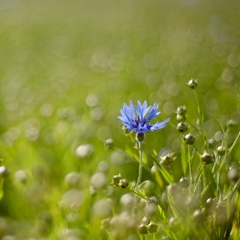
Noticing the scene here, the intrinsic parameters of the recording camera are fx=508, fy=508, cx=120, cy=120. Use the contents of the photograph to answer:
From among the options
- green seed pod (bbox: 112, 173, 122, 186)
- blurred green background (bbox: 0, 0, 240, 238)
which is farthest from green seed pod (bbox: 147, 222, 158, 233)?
blurred green background (bbox: 0, 0, 240, 238)

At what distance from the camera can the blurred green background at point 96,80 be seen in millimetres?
1771

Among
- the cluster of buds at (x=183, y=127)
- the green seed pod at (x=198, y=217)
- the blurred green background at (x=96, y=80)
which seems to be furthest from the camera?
the blurred green background at (x=96, y=80)

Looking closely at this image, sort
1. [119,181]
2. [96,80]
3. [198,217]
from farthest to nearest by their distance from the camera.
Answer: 1. [96,80]
2. [119,181]
3. [198,217]

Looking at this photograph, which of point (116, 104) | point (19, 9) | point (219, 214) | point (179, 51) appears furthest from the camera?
point (19, 9)

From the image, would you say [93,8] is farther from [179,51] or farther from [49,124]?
[49,124]

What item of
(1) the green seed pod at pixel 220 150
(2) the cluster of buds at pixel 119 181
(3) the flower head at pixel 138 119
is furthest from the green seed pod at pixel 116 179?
Answer: (1) the green seed pod at pixel 220 150

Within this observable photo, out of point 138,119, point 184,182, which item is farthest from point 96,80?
point 184,182

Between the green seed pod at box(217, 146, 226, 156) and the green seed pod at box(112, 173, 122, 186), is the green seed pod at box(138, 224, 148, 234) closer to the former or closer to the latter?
the green seed pod at box(112, 173, 122, 186)

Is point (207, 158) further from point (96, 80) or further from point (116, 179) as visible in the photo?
point (96, 80)

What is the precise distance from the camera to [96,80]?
3.06 meters

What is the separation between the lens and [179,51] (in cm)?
333

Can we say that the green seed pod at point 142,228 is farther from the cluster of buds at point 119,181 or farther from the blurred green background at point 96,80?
the blurred green background at point 96,80

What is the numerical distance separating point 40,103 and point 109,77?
539 mm

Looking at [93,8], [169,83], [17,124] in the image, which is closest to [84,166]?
[17,124]
